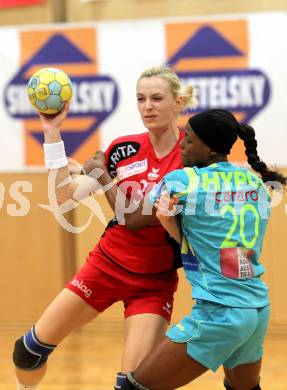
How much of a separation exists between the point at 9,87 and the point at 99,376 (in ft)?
8.74

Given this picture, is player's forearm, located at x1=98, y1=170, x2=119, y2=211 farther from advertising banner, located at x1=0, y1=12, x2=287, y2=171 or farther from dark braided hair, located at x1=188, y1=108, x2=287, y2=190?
advertising banner, located at x1=0, y1=12, x2=287, y2=171

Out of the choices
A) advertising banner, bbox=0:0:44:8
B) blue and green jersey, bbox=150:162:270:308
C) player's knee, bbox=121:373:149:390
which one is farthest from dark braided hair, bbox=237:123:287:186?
advertising banner, bbox=0:0:44:8

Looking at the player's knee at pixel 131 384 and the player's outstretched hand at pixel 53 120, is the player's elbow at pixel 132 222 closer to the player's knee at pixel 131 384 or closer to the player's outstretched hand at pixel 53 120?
the player's outstretched hand at pixel 53 120

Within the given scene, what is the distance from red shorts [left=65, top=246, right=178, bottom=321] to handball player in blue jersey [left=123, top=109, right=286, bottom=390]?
578mm

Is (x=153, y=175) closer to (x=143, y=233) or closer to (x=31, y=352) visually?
(x=143, y=233)

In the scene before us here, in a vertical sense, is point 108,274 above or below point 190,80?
below

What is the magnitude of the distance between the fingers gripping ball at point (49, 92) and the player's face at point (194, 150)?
834 millimetres

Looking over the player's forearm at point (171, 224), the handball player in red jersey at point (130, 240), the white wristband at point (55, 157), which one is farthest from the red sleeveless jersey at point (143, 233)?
the player's forearm at point (171, 224)

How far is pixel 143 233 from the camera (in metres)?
4.25

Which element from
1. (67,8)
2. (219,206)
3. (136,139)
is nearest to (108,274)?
(136,139)

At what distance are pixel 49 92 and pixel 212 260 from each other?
128 centimetres

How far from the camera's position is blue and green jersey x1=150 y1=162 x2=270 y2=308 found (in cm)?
354

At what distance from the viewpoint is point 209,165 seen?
369cm

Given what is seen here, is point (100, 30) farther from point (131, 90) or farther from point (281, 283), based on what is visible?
point (281, 283)
